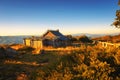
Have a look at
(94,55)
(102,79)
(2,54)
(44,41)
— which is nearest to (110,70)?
(102,79)

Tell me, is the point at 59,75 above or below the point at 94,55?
below

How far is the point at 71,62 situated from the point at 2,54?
19.9 m

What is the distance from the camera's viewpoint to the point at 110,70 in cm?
753

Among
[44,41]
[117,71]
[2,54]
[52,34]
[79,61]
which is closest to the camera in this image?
[117,71]

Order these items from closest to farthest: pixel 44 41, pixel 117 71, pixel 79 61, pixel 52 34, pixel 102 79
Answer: pixel 102 79
pixel 117 71
pixel 79 61
pixel 44 41
pixel 52 34

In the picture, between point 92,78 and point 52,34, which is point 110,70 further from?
point 52,34

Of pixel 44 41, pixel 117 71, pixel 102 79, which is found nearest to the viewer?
pixel 102 79

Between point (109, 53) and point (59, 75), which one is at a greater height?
point (109, 53)

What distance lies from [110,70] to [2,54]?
70.3ft

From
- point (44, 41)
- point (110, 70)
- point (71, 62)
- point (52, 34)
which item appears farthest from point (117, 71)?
point (52, 34)

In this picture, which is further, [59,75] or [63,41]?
[63,41]

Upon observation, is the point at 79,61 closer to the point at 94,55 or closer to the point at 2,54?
the point at 94,55

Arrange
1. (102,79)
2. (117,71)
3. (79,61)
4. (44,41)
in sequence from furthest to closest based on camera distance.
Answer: (44,41)
(79,61)
(117,71)
(102,79)

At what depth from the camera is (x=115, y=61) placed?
835 cm
